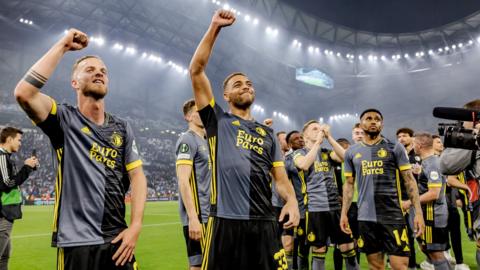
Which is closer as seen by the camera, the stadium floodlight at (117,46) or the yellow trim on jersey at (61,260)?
the yellow trim on jersey at (61,260)

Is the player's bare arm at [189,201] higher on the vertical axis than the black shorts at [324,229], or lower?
higher

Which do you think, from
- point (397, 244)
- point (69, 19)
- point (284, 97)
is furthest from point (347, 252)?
point (284, 97)

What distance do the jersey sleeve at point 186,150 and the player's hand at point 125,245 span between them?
5.55ft

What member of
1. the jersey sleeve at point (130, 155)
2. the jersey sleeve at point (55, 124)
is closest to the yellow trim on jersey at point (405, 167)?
the jersey sleeve at point (130, 155)

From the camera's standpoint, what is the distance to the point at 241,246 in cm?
314

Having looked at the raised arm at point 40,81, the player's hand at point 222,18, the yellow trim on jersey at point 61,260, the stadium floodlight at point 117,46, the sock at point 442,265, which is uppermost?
the stadium floodlight at point 117,46

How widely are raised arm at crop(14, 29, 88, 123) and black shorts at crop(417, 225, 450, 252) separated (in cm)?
582

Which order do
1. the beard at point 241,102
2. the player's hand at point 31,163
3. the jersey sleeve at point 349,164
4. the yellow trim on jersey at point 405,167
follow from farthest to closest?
1. the player's hand at point 31,163
2. the jersey sleeve at point 349,164
3. the yellow trim on jersey at point 405,167
4. the beard at point 241,102

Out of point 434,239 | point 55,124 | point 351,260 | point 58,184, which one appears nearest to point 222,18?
point 55,124

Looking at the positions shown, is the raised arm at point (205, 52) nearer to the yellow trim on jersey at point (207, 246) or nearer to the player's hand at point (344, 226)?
the yellow trim on jersey at point (207, 246)

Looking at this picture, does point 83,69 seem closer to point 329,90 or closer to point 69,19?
point 69,19

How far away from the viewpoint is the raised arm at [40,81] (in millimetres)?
2416

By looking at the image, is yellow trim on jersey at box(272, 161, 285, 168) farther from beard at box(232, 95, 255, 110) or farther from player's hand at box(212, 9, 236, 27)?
player's hand at box(212, 9, 236, 27)

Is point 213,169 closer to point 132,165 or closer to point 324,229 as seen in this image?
point 132,165
